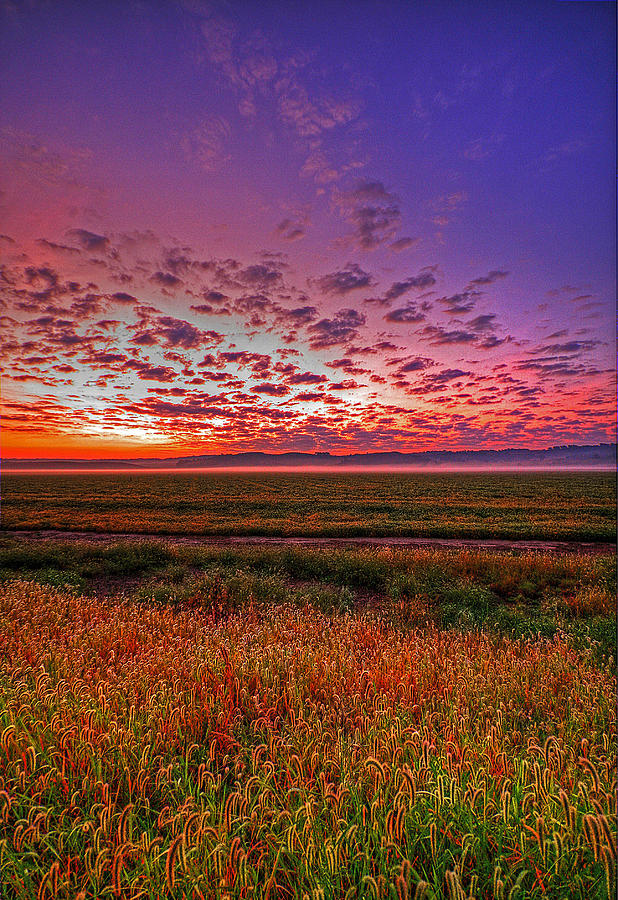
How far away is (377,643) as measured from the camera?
6887 mm

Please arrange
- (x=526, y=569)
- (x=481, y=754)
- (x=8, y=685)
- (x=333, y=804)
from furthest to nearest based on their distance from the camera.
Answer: (x=526, y=569) → (x=8, y=685) → (x=481, y=754) → (x=333, y=804)

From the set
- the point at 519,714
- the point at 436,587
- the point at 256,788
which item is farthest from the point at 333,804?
the point at 436,587

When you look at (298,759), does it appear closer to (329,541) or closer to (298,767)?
(298,767)

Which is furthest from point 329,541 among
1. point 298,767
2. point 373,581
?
point 298,767

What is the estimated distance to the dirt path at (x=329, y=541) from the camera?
829 inches

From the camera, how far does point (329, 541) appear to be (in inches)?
902

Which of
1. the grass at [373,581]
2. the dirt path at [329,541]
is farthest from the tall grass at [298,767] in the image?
the dirt path at [329,541]

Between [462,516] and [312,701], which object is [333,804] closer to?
[312,701]

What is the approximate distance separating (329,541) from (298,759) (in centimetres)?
1979

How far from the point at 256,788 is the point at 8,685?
3.20m

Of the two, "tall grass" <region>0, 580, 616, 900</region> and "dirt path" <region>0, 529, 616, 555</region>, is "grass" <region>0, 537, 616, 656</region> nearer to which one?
"tall grass" <region>0, 580, 616, 900</region>

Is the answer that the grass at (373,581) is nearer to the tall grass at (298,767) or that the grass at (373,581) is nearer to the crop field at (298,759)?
the crop field at (298,759)

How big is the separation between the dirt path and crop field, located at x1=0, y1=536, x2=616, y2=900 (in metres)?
11.8

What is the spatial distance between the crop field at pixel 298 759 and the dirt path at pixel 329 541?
11840mm
